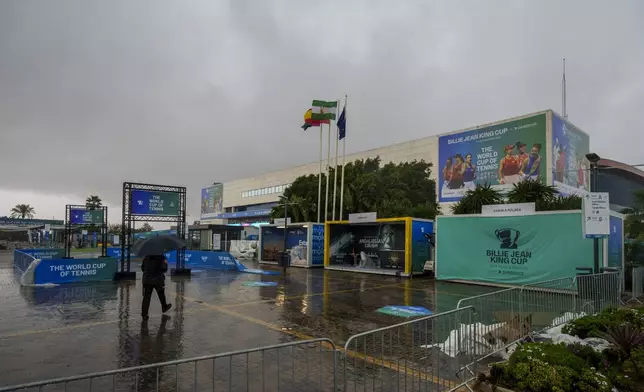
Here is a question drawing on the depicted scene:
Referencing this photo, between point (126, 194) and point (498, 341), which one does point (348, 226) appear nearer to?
point (126, 194)

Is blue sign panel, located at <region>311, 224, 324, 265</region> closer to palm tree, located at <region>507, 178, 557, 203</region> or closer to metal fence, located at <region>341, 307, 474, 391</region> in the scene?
palm tree, located at <region>507, 178, 557, 203</region>

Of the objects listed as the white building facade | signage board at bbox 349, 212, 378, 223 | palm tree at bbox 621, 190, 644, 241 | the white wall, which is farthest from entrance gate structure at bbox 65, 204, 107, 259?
the white wall

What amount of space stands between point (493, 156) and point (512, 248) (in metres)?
28.1

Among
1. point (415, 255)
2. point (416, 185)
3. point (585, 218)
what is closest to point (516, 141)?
point (416, 185)

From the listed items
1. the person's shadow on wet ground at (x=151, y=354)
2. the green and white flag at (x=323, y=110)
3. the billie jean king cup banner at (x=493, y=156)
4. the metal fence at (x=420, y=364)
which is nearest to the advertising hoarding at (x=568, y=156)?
the billie jean king cup banner at (x=493, y=156)

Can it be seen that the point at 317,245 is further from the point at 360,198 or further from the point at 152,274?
the point at 152,274

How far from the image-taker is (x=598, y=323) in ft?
21.7

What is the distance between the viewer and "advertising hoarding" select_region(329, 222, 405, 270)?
826 inches

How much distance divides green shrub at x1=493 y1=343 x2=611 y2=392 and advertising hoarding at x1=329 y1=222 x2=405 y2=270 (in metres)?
15.7

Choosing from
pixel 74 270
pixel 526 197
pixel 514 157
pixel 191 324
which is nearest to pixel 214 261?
pixel 74 270

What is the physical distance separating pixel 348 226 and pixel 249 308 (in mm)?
14390

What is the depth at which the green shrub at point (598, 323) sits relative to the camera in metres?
6.52

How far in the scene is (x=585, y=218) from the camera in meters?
10.4

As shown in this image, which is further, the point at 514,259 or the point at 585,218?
the point at 514,259
